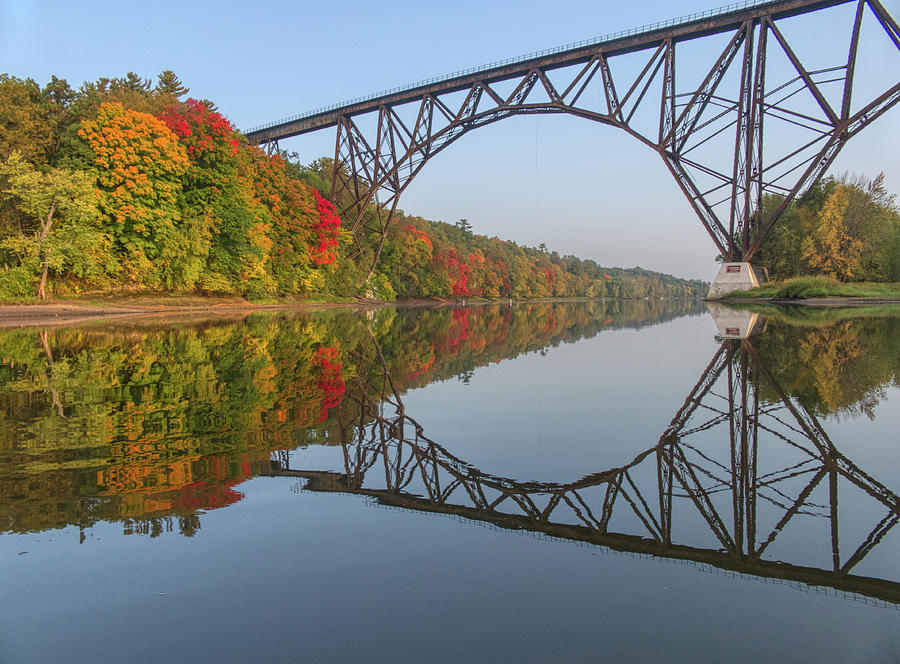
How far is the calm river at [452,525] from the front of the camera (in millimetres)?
1794

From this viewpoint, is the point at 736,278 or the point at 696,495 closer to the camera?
the point at 696,495

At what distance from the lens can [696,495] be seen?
2.98 m

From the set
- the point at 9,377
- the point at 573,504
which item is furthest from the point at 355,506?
the point at 9,377

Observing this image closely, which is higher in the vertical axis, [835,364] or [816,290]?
[816,290]

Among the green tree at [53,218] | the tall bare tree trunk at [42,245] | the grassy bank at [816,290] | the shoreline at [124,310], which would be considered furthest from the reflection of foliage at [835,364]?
the tall bare tree trunk at [42,245]

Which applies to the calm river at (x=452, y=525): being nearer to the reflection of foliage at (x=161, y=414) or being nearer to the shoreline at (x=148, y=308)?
the reflection of foliage at (x=161, y=414)

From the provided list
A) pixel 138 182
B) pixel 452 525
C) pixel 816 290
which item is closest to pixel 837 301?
pixel 816 290

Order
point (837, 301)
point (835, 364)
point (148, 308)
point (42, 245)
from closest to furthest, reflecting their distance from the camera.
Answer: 1. point (835, 364)
2. point (42, 245)
3. point (148, 308)
4. point (837, 301)

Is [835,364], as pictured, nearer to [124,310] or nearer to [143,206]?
[124,310]

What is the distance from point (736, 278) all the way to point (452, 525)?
29.6 metres

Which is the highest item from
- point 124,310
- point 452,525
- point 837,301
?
point 124,310

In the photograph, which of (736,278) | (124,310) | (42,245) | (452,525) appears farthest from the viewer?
(736,278)

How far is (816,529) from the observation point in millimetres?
2502

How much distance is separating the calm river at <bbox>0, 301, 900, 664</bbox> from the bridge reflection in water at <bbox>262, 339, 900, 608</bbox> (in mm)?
15
